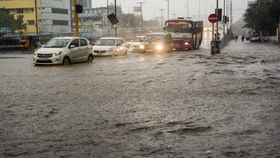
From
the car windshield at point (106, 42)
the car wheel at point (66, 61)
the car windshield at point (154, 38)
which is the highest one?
the car windshield at point (154, 38)

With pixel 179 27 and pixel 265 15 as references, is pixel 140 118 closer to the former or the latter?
pixel 179 27

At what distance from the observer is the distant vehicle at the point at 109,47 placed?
3112 centimetres

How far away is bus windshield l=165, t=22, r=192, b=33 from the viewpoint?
4256 centimetres

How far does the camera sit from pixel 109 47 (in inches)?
1230

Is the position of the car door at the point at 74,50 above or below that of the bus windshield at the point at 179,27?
below

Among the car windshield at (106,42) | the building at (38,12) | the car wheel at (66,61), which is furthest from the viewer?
the building at (38,12)

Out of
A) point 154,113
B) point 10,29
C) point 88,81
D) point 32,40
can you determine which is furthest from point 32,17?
point 154,113

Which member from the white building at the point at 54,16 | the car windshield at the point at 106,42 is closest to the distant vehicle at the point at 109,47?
the car windshield at the point at 106,42

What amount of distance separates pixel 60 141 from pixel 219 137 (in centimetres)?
266

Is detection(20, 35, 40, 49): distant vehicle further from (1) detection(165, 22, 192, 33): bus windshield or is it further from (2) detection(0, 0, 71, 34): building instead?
(2) detection(0, 0, 71, 34): building

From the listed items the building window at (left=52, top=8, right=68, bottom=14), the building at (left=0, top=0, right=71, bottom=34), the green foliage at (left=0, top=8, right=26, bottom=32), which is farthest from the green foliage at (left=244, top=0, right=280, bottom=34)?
the building window at (left=52, top=8, right=68, bottom=14)

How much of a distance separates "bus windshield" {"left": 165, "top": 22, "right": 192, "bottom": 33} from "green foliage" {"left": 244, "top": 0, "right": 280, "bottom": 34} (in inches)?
1609

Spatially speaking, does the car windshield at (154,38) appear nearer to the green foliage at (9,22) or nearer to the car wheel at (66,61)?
the car wheel at (66,61)

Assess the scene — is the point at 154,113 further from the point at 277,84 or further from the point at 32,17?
the point at 32,17
